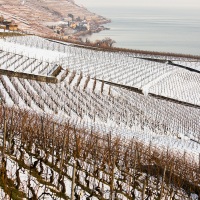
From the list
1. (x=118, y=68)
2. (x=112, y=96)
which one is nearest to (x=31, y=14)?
(x=118, y=68)

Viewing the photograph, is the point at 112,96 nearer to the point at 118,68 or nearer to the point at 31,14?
the point at 118,68

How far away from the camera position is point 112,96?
27438 mm

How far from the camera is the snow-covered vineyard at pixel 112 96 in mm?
19875

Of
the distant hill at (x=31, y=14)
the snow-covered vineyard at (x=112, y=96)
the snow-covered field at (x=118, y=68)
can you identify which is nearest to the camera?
the snow-covered vineyard at (x=112, y=96)

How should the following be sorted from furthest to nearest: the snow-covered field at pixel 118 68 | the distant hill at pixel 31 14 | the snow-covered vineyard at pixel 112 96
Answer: the distant hill at pixel 31 14 → the snow-covered field at pixel 118 68 → the snow-covered vineyard at pixel 112 96

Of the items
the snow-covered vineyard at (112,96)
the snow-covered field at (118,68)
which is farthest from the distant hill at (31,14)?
the snow-covered vineyard at (112,96)

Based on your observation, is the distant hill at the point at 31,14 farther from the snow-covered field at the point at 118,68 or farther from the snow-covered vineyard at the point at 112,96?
the snow-covered vineyard at the point at 112,96

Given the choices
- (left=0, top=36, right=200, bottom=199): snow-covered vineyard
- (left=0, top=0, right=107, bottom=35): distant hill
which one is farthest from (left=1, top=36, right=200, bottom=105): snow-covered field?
(left=0, top=0, right=107, bottom=35): distant hill

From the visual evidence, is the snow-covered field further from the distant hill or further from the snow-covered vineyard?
the distant hill

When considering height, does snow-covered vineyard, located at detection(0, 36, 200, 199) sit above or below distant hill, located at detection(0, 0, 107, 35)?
below

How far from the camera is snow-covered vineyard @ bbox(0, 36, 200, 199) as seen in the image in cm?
1988

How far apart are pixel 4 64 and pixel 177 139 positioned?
46.7 feet

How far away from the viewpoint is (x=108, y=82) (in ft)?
108

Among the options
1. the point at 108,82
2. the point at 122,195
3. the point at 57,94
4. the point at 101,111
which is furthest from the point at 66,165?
the point at 108,82
